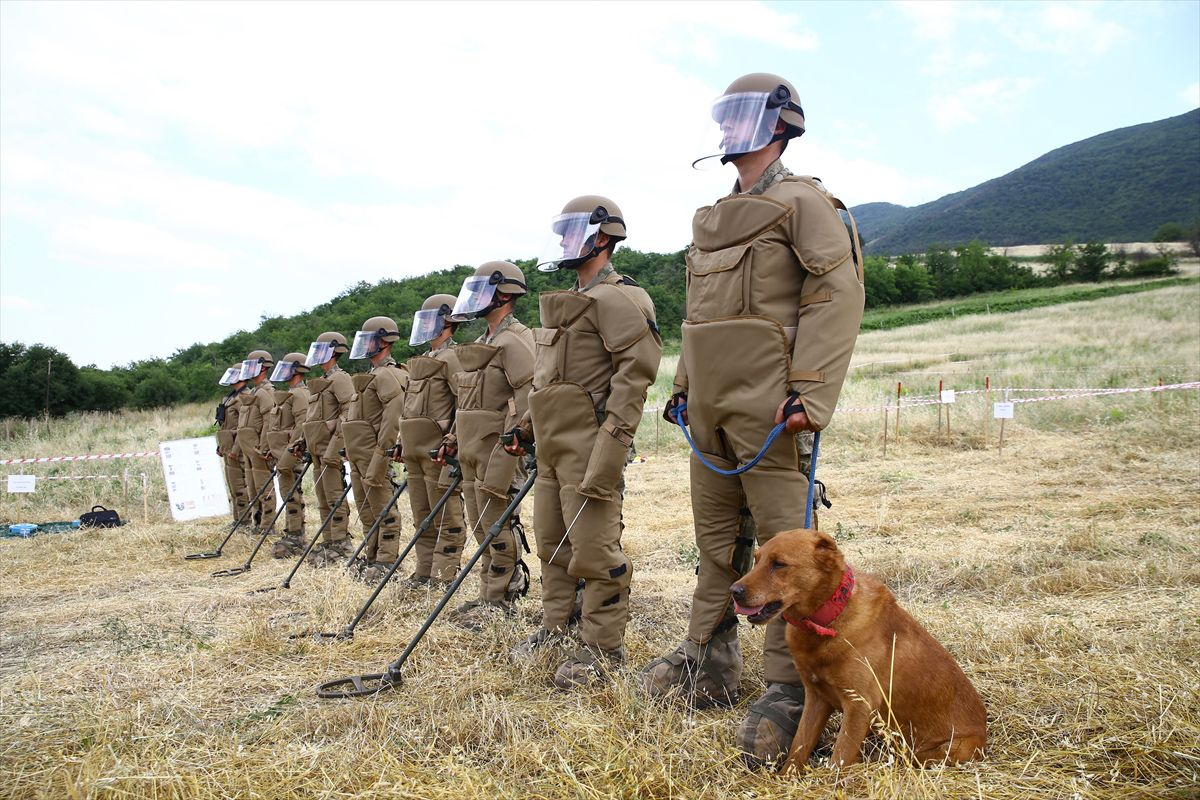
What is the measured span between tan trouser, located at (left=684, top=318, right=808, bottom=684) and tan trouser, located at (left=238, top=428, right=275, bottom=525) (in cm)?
986

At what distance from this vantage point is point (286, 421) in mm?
11375

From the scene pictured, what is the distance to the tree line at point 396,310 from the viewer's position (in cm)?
2409

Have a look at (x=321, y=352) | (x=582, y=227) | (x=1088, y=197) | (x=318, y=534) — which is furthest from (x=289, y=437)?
(x=1088, y=197)

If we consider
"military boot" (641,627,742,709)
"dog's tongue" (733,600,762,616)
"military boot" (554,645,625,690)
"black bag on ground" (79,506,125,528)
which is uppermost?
"dog's tongue" (733,600,762,616)

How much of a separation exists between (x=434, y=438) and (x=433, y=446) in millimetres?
73

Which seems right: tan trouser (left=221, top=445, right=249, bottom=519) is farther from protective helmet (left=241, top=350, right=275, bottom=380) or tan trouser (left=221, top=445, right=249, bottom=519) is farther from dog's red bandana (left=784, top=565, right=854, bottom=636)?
dog's red bandana (left=784, top=565, right=854, bottom=636)

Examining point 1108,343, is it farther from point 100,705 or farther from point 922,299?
point 100,705

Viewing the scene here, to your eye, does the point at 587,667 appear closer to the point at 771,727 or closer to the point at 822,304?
the point at 771,727

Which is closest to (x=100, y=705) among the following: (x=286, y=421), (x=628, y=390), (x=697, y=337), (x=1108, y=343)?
(x=628, y=390)

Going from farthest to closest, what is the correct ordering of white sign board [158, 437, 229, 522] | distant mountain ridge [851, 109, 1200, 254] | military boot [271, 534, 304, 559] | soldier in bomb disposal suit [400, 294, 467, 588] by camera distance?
distant mountain ridge [851, 109, 1200, 254], white sign board [158, 437, 229, 522], military boot [271, 534, 304, 559], soldier in bomb disposal suit [400, 294, 467, 588]

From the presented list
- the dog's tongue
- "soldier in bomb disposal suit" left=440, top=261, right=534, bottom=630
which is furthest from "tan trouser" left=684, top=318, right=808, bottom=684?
"soldier in bomb disposal suit" left=440, top=261, right=534, bottom=630

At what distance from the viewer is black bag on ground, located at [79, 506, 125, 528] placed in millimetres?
12992

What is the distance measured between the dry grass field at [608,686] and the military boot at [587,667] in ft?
0.37

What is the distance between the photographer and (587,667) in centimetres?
411
